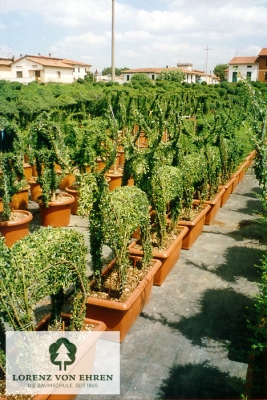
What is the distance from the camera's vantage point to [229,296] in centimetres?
602

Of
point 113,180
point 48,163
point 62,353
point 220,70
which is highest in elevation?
point 220,70

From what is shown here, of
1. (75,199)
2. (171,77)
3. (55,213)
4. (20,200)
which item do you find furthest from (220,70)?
(55,213)

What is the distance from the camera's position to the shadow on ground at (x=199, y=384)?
4.04 meters

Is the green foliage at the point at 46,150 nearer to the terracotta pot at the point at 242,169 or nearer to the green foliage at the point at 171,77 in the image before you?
the terracotta pot at the point at 242,169

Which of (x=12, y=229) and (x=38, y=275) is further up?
(x=38, y=275)

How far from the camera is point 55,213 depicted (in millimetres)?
8508

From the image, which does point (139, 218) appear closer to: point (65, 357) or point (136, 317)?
point (136, 317)

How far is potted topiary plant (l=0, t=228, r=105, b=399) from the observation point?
3.52m

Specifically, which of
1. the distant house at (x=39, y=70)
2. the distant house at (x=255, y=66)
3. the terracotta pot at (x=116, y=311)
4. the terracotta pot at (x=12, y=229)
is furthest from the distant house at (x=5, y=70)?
the terracotta pot at (x=116, y=311)

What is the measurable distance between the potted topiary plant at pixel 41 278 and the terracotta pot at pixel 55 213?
168 inches

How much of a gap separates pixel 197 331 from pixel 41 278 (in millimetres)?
2474

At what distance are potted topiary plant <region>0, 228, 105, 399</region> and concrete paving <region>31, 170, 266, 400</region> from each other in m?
0.76

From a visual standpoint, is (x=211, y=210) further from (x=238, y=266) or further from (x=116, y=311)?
(x=116, y=311)

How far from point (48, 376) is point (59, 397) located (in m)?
0.22
